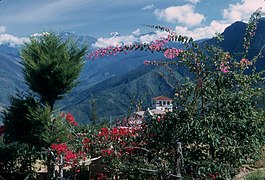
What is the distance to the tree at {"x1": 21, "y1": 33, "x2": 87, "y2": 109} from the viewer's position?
9.32 m

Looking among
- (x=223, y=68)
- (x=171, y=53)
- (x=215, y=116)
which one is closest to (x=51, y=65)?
(x=171, y=53)

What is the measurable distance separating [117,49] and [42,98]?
2.98m

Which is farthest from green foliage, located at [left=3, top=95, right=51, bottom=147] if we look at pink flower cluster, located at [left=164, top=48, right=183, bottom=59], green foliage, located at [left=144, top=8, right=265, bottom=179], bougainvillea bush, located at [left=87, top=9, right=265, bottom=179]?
pink flower cluster, located at [left=164, top=48, right=183, bottom=59]

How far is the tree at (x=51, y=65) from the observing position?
9320 millimetres

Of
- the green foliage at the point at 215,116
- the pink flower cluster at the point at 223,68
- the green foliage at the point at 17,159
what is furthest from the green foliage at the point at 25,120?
the pink flower cluster at the point at 223,68

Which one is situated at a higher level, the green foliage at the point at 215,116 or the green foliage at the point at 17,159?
the green foliage at the point at 215,116

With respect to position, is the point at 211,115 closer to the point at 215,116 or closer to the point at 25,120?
the point at 215,116

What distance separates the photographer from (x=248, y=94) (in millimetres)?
6961

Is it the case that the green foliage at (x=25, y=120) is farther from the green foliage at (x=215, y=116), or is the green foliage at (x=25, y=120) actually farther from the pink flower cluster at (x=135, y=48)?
the green foliage at (x=215, y=116)

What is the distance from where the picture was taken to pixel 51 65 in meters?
9.36

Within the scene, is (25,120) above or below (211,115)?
below

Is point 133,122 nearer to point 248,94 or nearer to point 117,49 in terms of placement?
point 117,49

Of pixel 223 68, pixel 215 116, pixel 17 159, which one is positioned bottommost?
pixel 17 159

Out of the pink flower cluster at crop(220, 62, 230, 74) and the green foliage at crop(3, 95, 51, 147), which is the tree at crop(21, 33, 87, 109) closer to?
the green foliage at crop(3, 95, 51, 147)
